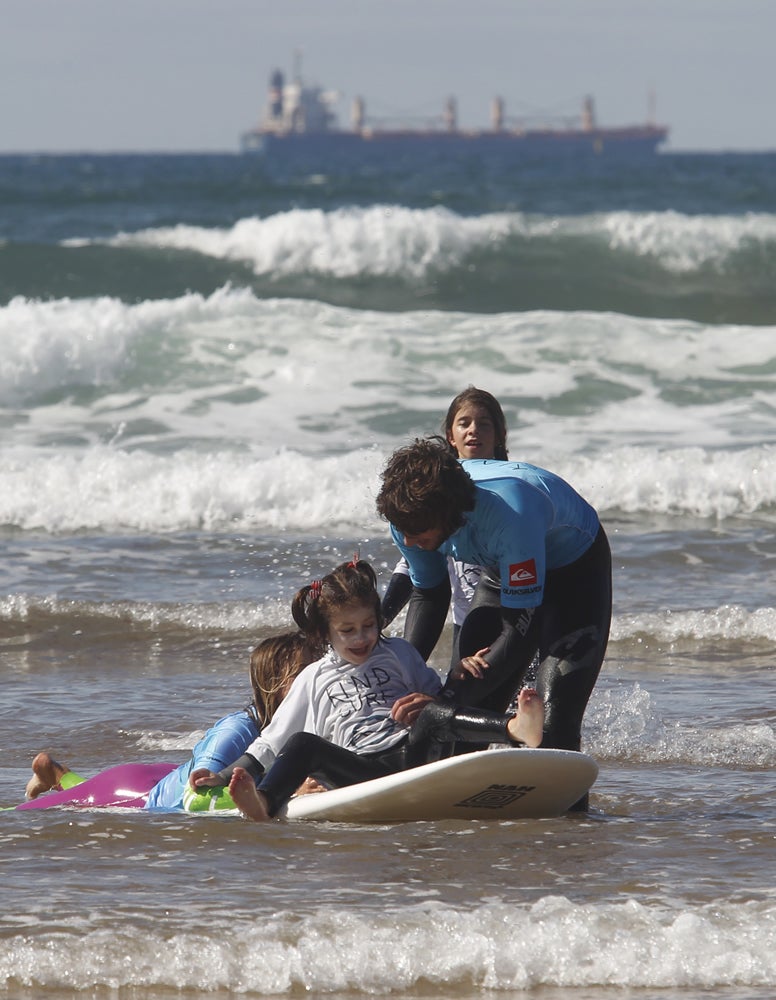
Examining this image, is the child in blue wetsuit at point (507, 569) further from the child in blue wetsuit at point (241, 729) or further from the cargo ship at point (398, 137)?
the cargo ship at point (398, 137)

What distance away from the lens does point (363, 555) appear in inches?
350

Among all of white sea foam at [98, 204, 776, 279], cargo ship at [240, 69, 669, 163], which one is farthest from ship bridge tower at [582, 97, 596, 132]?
white sea foam at [98, 204, 776, 279]

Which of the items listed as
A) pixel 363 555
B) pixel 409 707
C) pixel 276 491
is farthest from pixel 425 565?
pixel 276 491

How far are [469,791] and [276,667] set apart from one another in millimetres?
799

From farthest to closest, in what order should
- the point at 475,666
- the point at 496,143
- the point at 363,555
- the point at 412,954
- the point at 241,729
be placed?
the point at 496,143
the point at 363,555
the point at 241,729
the point at 475,666
the point at 412,954

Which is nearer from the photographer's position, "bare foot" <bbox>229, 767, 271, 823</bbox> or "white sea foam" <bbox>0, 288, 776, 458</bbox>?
"bare foot" <bbox>229, 767, 271, 823</bbox>

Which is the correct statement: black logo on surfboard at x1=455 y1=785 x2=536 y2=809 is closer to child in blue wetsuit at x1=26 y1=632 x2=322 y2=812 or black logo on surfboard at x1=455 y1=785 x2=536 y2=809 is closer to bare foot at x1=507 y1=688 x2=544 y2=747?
bare foot at x1=507 y1=688 x2=544 y2=747

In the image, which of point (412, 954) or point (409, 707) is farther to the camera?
point (409, 707)

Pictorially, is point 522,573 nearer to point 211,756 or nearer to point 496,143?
point 211,756

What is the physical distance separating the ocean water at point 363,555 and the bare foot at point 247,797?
72 mm

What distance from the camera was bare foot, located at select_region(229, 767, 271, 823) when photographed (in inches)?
167

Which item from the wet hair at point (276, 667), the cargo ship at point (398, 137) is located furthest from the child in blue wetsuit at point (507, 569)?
the cargo ship at point (398, 137)

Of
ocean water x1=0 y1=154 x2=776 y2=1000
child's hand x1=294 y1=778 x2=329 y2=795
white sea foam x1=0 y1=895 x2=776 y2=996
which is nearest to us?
white sea foam x1=0 y1=895 x2=776 y2=996

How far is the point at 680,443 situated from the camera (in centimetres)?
1225
